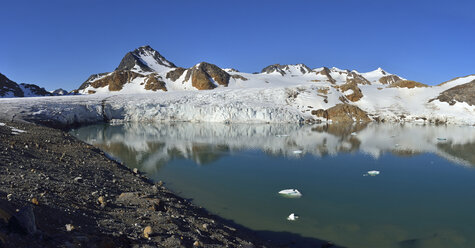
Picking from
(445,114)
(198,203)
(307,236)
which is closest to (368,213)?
(307,236)

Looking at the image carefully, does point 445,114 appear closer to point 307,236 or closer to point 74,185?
point 307,236

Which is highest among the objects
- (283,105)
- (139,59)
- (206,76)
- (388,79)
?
(139,59)

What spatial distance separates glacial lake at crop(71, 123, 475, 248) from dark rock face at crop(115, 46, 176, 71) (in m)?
104

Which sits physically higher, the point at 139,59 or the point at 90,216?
the point at 139,59

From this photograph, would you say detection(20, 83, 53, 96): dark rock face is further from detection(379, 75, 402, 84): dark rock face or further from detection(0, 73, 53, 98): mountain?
detection(379, 75, 402, 84): dark rock face

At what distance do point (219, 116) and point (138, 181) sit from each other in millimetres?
38769

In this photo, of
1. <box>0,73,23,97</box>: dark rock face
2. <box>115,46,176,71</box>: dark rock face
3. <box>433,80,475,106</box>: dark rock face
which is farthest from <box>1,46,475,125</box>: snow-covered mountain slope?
<box>115,46,176,71</box>: dark rock face

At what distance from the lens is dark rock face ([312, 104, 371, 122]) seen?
183ft

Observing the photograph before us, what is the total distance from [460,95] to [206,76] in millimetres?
63448

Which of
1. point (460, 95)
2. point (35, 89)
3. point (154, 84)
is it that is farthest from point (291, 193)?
point (35, 89)

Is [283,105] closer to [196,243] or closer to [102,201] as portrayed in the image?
[102,201]

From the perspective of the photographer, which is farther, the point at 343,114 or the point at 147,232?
the point at 343,114

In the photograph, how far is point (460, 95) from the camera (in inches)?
2292

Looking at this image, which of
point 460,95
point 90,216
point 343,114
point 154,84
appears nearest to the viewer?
point 90,216
